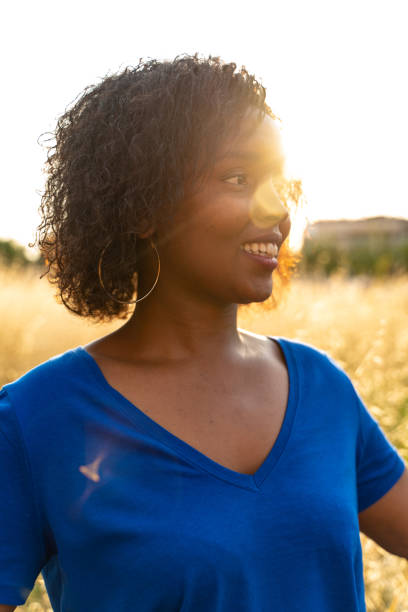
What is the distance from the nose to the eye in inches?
1.4

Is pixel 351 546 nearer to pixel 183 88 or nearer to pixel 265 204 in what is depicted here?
pixel 265 204

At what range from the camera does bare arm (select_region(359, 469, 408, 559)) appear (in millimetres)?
1513

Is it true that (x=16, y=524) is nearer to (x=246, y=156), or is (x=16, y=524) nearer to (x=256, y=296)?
(x=256, y=296)

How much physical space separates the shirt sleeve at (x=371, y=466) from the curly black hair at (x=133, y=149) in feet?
2.30

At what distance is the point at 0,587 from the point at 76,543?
6.8 inches

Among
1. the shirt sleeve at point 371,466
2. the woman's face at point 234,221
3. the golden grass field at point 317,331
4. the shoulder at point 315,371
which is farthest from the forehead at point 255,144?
the golden grass field at point 317,331

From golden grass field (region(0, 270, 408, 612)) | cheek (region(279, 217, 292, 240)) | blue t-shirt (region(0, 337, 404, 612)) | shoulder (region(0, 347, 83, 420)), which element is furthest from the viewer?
golden grass field (region(0, 270, 408, 612))

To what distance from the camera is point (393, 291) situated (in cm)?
848

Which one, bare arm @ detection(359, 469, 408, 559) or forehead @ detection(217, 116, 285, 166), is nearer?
forehead @ detection(217, 116, 285, 166)

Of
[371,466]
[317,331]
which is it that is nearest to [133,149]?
[371,466]

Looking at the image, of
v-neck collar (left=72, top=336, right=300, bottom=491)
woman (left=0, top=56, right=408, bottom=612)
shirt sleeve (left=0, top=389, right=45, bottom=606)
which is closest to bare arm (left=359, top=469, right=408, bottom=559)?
woman (left=0, top=56, right=408, bottom=612)

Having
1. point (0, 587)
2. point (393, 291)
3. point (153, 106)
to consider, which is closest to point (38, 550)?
point (0, 587)

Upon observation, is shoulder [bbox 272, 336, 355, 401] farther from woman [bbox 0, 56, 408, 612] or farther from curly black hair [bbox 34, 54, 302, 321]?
curly black hair [bbox 34, 54, 302, 321]

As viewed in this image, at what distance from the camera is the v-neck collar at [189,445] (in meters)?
1.21
